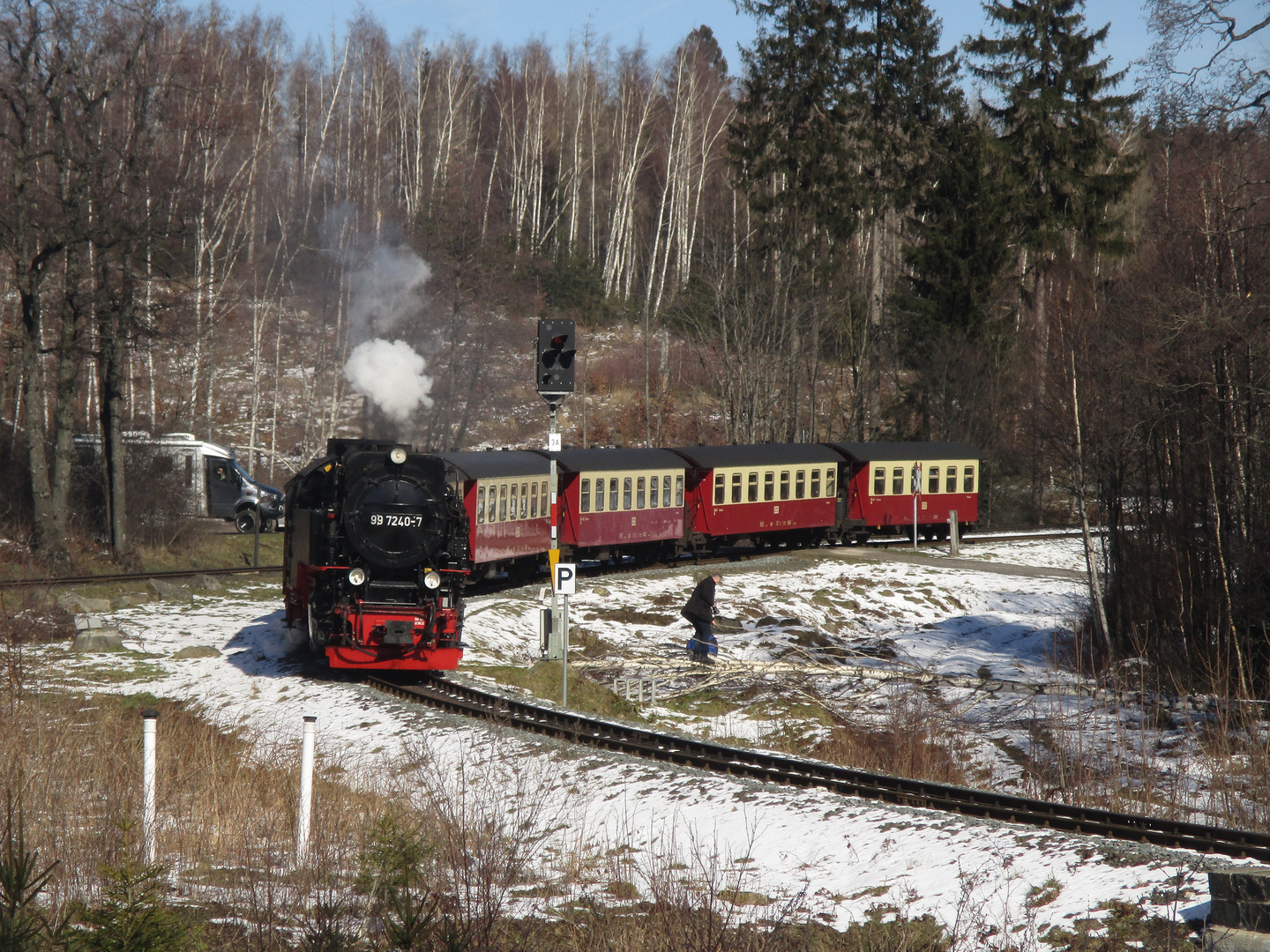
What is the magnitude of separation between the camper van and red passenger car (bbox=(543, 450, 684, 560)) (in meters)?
11.2

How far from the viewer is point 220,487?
3416cm

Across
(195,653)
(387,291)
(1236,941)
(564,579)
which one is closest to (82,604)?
(195,653)

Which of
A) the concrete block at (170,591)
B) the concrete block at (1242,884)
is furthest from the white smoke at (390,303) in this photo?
the concrete block at (1242,884)

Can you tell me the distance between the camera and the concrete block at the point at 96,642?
1722 cm

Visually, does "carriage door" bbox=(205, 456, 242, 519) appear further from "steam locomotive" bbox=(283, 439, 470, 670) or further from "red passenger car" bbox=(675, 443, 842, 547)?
"steam locomotive" bbox=(283, 439, 470, 670)

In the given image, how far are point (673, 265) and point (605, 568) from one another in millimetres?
35922

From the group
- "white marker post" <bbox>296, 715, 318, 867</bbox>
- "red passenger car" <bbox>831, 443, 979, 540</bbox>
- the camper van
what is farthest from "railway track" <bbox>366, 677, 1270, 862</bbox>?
the camper van

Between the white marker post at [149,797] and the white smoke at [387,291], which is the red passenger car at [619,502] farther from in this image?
the white smoke at [387,291]

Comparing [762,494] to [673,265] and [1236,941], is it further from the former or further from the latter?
[673,265]

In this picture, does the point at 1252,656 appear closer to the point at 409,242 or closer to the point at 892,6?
the point at 892,6

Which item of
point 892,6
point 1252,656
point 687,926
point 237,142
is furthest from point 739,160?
point 687,926

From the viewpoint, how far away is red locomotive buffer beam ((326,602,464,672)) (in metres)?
14.9

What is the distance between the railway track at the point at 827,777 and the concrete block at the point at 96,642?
4916mm

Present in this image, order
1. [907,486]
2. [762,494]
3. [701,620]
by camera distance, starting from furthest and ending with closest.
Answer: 1. [907,486]
2. [762,494]
3. [701,620]
